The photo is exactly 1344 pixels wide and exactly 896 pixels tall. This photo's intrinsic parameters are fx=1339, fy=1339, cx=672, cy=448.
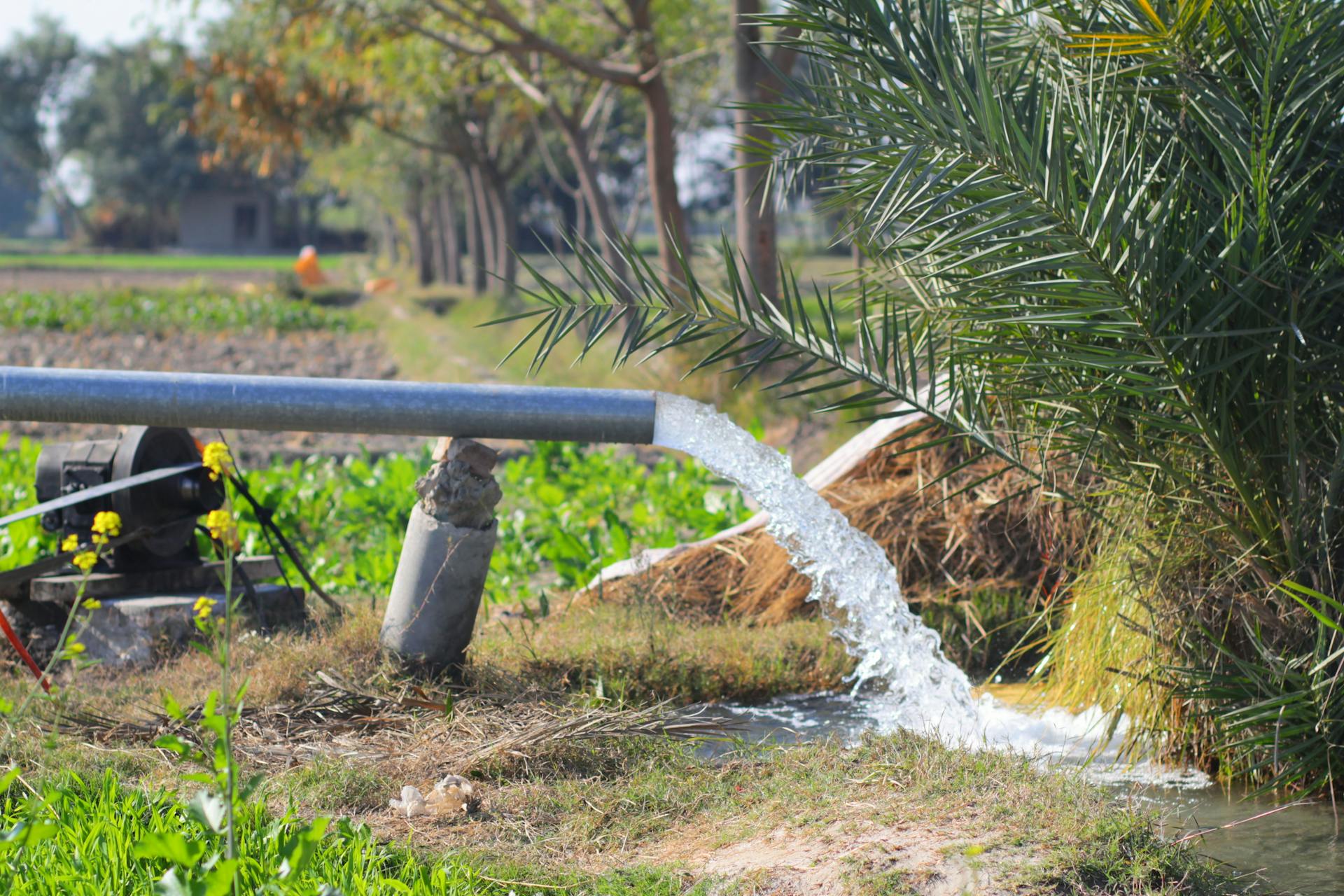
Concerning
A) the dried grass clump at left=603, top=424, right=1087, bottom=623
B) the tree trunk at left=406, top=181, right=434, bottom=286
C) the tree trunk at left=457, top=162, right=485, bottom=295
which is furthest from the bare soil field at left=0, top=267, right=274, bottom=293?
the dried grass clump at left=603, top=424, right=1087, bottom=623

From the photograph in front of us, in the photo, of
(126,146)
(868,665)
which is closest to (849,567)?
(868,665)

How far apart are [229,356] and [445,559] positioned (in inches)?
597

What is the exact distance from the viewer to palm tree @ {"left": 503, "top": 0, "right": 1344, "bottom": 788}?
346 cm

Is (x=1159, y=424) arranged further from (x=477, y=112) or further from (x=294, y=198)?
(x=294, y=198)

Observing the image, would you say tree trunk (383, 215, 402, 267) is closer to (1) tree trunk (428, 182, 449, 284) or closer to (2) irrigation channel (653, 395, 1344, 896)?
(1) tree trunk (428, 182, 449, 284)

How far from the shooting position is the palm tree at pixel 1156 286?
3.46m

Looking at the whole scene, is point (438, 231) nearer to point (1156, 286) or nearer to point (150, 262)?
point (150, 262)

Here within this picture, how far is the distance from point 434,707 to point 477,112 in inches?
897

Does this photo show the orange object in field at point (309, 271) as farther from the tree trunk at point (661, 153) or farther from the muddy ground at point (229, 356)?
the tree trunk at point (661, 153)

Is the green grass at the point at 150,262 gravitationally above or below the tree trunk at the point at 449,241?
below

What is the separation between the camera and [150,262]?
52406mm

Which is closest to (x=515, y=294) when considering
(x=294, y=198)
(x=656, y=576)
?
(x=656, y=576)

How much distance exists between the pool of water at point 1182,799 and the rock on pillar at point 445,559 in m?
0.97

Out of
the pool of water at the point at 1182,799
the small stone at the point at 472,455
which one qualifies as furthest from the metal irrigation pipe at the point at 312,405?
the pool of water at the point at 1182,799
